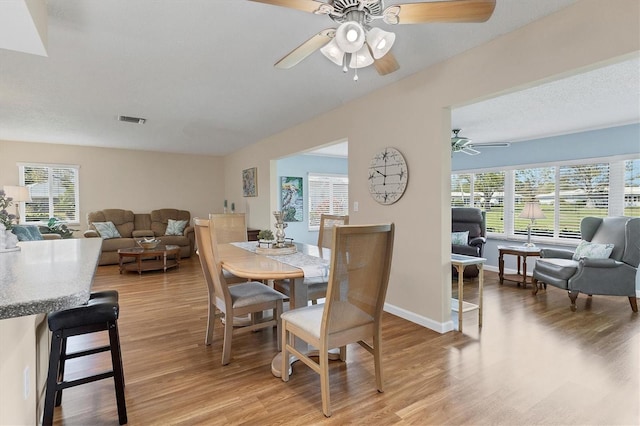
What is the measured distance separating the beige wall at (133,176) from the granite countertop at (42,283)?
20.2 feet

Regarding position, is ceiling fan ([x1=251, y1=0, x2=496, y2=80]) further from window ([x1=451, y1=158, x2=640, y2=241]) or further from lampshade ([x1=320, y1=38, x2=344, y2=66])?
window ([x1=451, y1=158, x2=640, y2=241])

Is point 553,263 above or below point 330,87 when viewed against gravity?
below

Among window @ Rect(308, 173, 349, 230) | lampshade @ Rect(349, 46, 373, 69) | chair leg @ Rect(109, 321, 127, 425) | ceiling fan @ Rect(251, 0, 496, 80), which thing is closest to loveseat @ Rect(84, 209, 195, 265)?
window @ Rect(308, 173, 349, 230)

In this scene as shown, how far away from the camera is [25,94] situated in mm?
3508

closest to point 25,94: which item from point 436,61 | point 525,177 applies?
point 436,61

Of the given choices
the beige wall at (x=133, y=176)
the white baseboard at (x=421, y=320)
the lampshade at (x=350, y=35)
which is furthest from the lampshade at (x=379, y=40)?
the beige wall at (x=133, y=176)

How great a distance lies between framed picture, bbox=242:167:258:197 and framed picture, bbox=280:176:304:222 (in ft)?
2.48

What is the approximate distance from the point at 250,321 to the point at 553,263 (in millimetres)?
3612

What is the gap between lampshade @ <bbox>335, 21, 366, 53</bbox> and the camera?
4.96 ft

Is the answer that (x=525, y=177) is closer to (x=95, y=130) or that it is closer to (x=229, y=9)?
(x=229, y=9)

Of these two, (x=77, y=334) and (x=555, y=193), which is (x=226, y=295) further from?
(x=555, y=193)

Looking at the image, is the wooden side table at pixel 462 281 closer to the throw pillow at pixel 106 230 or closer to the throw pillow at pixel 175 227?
the throw pillow at pixel 175 227

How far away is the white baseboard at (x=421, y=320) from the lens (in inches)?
113

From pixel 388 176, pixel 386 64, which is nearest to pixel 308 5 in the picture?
pixel 386 64
